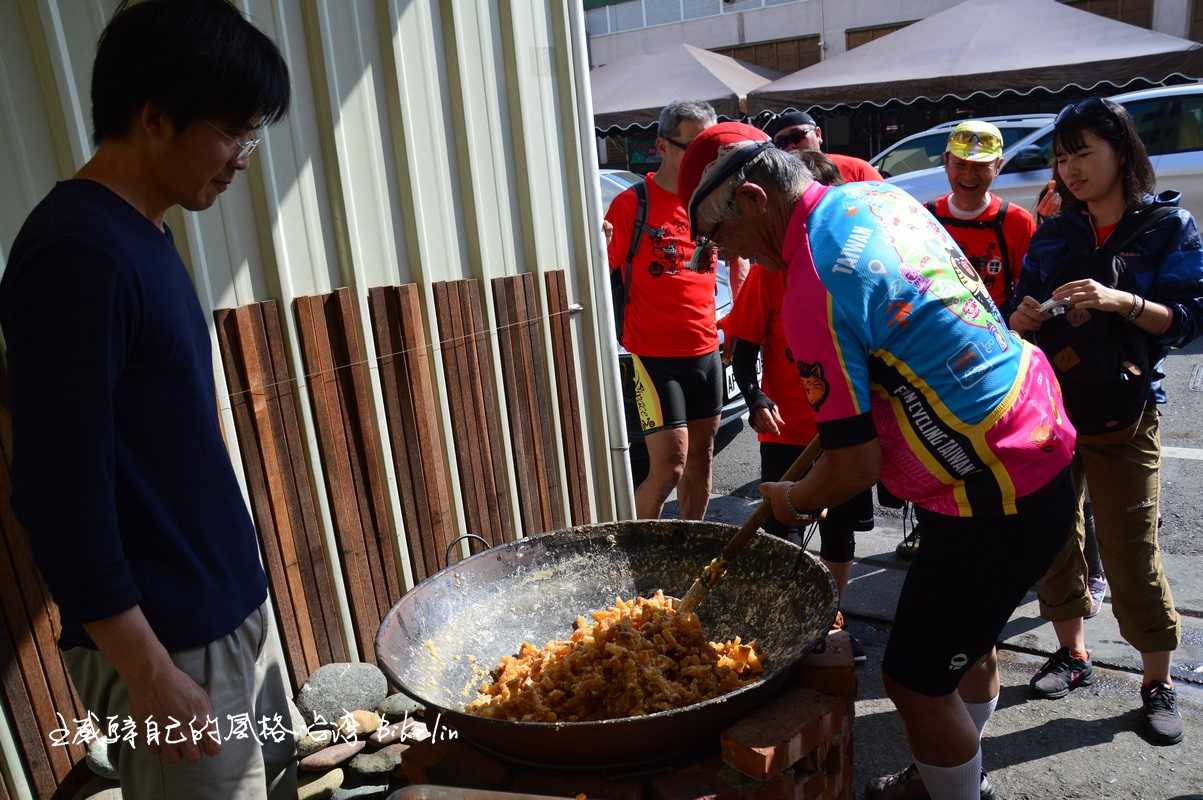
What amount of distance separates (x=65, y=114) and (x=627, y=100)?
1441cm

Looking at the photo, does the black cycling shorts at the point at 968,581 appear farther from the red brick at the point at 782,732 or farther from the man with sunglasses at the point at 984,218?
the man with sunglasses at the point at 984,218

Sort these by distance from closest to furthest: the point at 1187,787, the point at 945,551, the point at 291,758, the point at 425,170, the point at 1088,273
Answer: the point at 291,758 < the point at 945,551 < the point at 1187,787 < the point at 1088,273 < the point at 425,170

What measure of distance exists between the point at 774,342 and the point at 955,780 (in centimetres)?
183

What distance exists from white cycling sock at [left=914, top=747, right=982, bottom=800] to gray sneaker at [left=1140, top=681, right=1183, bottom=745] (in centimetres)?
117

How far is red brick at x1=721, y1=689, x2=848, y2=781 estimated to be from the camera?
178 centimetres

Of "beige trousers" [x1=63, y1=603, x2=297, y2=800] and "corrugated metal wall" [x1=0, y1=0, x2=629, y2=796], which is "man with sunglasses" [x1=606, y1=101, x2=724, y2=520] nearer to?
"corrugated metal wall" [x1=0, y1=0, x2=629, y2=796]

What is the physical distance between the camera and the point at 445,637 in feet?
7.91

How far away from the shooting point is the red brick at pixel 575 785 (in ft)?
6.05

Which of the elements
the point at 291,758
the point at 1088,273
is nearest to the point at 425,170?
the point at 291,758

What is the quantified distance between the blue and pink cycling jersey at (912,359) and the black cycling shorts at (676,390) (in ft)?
7.35

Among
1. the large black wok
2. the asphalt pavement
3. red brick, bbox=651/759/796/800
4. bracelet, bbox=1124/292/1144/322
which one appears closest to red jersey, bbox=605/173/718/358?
the asphalt pavement

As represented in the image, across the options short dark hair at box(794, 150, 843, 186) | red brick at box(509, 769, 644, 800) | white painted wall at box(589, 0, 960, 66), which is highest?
white painted wall at box(589, 0, 960, 66)

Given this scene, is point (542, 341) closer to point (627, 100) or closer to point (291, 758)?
point (291, 758)

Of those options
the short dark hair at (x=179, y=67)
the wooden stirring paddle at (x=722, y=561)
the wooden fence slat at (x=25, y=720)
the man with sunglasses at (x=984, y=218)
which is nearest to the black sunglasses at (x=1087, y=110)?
the man with sunglasses at (x=984, y=218)
